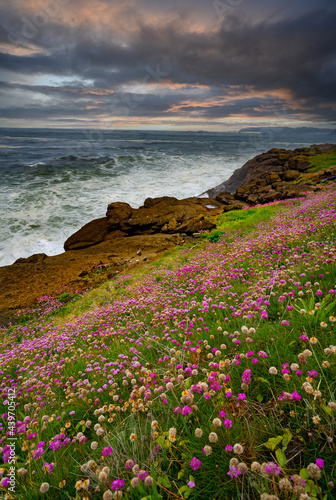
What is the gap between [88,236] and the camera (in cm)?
1948

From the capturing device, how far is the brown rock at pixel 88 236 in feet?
61.8

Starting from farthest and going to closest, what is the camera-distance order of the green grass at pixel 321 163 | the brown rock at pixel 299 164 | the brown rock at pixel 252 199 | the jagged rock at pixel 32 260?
the brown rock at pixel 299 164, the green grass at pixel 321 163, the brown rock at pixel 252 199, the jagged rock at pixel 32 260

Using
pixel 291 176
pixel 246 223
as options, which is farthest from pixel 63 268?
pixel 291 176

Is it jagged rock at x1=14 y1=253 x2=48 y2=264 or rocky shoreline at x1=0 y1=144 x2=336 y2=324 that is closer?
rocky shoreline at x1=0 y1=144 x2=336 y2=324

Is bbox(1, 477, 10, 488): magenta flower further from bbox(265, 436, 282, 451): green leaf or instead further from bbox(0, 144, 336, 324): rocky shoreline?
bbox(0, 144, 336, 324): rocky shoreline

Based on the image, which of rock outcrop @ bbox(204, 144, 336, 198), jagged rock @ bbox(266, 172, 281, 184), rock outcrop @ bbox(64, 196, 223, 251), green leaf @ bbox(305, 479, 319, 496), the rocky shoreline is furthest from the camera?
rock outcrop @ bbox(204, 144, 336, 198)

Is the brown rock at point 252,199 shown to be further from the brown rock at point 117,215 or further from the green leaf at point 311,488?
the green leaf at point 311,488

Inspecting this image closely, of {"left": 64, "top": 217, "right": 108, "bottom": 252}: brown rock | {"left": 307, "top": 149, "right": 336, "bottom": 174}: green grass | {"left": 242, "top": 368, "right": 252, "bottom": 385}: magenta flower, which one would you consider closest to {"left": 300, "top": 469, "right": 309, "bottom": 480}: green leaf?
{"left": 242, "top": 368, "right": 252, "bottom": 385}: magenta flower

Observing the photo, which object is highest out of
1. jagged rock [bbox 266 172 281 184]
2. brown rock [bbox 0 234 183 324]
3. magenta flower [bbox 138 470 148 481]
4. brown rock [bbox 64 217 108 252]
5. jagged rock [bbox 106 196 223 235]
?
jagged rock [bbox 266 172 281 184]

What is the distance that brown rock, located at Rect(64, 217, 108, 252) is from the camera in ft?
61.8

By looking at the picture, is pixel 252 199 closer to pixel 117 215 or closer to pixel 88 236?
pixel 117 215

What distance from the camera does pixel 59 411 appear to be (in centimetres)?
326

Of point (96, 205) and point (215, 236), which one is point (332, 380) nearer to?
point (215, 236)

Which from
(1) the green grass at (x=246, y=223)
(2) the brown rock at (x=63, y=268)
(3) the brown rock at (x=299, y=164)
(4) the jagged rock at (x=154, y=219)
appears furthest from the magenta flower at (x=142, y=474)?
(3) the brown rock at (x=299, y=164)
